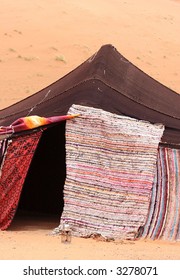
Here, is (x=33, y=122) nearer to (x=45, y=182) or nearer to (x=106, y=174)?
(x=106, y=174)

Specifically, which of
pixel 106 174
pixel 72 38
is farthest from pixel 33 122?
pixel 72 38

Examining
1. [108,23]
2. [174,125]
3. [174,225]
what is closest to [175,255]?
[174,225]

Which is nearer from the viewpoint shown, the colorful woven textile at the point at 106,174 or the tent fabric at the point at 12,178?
the colorful woven textile at the point at 106,174

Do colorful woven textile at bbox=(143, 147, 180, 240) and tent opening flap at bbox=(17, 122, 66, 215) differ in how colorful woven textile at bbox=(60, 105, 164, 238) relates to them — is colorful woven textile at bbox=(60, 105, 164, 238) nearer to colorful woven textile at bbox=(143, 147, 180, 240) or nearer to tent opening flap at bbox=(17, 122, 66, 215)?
colorful woven textile at bbox=(143, 147, 180, 240)

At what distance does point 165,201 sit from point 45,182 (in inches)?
106

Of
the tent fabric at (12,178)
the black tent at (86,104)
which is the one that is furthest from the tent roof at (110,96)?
the tent fabric at (12,178)

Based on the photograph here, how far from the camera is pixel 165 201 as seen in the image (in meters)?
8.36

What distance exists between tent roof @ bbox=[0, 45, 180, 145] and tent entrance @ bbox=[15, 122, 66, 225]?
78 centimetres

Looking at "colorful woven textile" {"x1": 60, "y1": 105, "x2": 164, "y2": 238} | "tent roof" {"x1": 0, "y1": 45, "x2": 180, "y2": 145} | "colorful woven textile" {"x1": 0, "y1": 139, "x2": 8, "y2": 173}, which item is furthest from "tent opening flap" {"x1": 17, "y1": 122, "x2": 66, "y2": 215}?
"colorful woven textile" {"x1": 60, "y1": 105, "x2": 164, "y2": 238}

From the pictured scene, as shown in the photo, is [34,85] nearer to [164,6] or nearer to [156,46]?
[156,46]

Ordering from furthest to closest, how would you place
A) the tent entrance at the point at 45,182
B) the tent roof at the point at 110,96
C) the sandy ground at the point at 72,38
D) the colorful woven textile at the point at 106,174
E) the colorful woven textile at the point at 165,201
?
1. the sandy ground at the point at 72,38
2. the tent entrance at the point at 45,182
3. the tent roof at the point at 110,96
4. the colorful woven textile at the point at 165,201
5. the colorful woven textile at the point at 106,174

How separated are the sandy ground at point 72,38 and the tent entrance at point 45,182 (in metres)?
9.75

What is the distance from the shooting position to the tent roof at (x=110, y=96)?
29.0 feet

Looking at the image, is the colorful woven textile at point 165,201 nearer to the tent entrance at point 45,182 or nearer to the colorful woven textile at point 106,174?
the colorful woven textile at point 106,174
